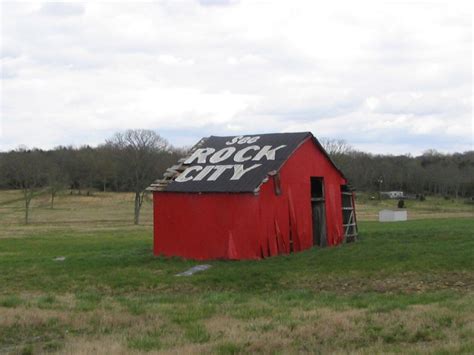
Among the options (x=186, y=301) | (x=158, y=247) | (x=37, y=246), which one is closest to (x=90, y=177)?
(x=37, y=246)

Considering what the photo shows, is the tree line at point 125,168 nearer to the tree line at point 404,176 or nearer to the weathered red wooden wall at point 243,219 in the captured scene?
the tree line at point 404,176

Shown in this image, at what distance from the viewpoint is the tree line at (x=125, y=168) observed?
2916 inches

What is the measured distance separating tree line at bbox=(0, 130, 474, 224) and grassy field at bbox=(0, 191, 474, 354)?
165ft

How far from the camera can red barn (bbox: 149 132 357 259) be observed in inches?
819

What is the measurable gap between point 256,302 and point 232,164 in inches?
417

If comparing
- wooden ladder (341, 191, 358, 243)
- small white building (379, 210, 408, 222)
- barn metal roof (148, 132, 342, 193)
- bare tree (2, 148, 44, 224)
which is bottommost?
small white building (379, 210, 408, 222)

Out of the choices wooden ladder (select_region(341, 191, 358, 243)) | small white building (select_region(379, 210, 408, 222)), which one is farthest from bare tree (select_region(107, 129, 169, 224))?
wooden ladder (select_region(341, 191, 358, 243))

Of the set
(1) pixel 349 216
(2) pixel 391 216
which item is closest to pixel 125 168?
(2) pixel 391 216

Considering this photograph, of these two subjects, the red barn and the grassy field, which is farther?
the red barn

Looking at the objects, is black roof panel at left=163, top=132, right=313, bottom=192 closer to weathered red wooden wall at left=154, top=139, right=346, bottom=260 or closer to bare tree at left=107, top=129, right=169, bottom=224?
weathered red wooden wall at left=154, top=139, right=346, bottom=260

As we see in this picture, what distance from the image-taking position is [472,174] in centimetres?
10619

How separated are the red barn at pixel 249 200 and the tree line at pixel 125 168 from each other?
45.8 metres

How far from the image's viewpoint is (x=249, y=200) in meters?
20.7

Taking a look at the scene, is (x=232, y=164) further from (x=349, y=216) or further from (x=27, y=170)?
(x=27, y=170)
